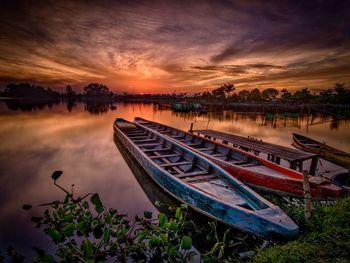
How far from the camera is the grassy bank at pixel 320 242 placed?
2.79m

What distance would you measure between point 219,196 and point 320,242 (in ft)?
6.53

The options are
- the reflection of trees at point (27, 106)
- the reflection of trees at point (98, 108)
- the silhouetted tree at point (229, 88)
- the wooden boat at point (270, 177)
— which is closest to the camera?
the wooden boat at point (270, 177)

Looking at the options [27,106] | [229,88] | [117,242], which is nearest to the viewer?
[117,242]

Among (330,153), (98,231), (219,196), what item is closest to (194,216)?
(219,196)

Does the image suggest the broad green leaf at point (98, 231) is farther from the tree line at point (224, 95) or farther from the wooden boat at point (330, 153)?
the tree line at point (224, 95)

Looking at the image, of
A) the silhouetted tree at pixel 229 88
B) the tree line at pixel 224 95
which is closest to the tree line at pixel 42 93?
the tree line at pixel 224 95

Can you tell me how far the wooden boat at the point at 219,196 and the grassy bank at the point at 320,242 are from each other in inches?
10.5

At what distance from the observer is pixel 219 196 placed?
466 cm

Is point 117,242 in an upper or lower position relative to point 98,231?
upper

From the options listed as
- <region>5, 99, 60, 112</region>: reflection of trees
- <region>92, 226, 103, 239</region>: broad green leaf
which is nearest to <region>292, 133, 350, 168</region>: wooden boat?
<region>92, 226, 103, 239</region>: broad green leaf

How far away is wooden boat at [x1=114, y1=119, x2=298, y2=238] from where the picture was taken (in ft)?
11.0

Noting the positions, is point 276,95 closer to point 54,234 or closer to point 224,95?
point 224,95

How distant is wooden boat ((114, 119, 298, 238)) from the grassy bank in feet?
0.88

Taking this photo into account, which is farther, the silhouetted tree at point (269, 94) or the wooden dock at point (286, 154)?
the silhouetted tree at point (269, 94)
